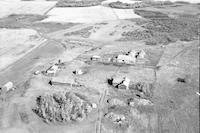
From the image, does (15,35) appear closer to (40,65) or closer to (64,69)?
(40,65)

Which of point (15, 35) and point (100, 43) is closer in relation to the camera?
point (100, 43)

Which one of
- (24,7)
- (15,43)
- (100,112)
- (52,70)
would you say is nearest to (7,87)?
(52,70)

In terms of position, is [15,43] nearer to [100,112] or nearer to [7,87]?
[7,87]

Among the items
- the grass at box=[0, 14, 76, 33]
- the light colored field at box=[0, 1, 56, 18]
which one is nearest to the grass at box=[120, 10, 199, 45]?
the grass at box=[0, 14, 76, 33]

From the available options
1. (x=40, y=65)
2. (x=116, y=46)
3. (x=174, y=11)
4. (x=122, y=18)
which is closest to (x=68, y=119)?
(x=40, y=65)

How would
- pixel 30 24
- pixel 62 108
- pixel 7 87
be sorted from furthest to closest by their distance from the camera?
1. pixel 30 24
2. pixel 7 87
3. pixel 62 108

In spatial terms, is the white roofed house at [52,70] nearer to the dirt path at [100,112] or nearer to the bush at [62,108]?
the bush at [62,108]
